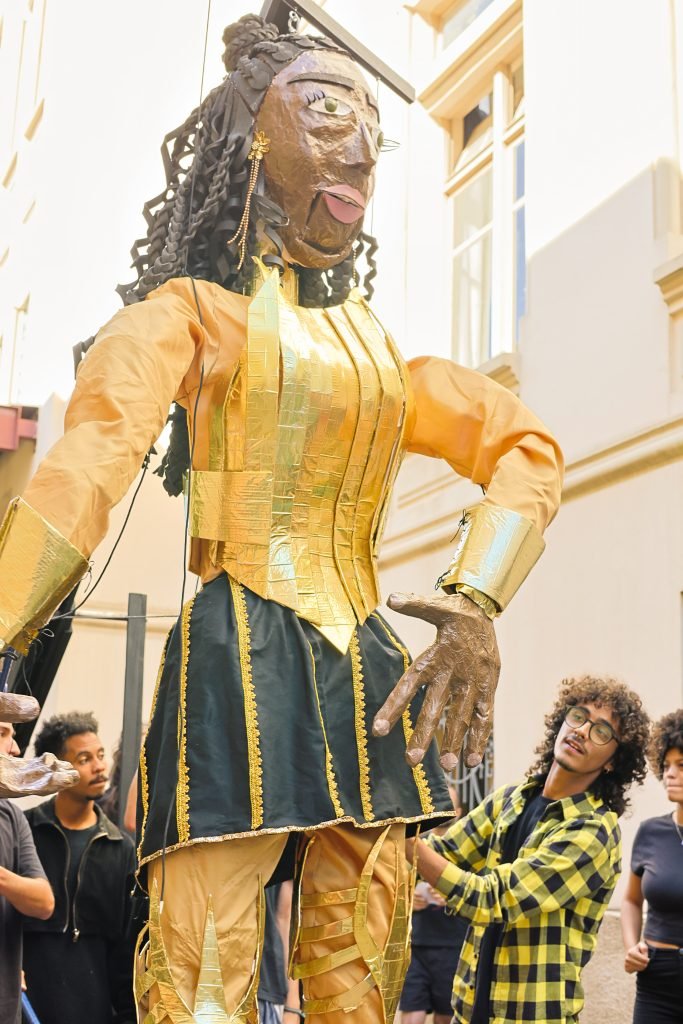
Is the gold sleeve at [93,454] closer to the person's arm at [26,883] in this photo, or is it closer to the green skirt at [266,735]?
the green skirt at [266,735]

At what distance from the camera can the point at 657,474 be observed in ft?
18.7

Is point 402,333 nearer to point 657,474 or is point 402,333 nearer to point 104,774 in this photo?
point 657,474

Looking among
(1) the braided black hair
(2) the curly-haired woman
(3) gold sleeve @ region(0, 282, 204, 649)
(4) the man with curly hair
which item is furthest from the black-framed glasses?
(3) gold sleeve @ region(0, 282, 204, 649)

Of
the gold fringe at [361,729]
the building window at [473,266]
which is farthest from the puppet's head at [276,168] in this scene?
the building window at [473,266]

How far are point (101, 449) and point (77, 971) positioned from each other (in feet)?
7.13

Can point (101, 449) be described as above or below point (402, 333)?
below

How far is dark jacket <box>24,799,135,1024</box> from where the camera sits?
3.71 metres

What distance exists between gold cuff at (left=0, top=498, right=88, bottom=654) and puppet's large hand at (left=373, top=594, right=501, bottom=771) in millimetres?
524

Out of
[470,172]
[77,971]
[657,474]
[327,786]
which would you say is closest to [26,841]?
[77,971]

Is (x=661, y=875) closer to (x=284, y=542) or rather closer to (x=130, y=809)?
(x=130, y=809)

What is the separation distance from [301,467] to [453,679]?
465 millimetres

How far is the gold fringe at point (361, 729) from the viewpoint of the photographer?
2174 millimetres

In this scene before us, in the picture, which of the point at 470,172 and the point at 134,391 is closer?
the point at 134,391

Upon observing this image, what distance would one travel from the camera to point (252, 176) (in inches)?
97.8
